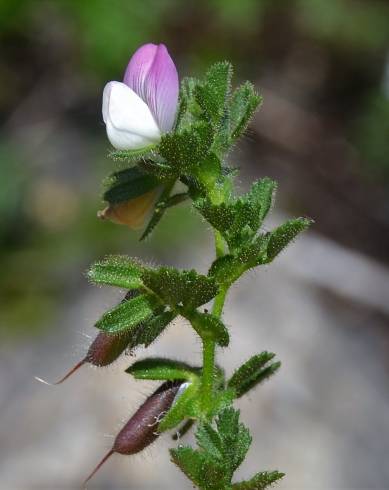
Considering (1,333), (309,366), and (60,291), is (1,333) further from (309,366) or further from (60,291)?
(309,366)

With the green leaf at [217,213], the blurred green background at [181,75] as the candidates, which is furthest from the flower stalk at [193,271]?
the blurred green background at [181,75]

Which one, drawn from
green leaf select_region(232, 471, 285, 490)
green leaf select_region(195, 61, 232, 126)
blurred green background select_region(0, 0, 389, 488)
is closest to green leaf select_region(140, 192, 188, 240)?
green leaf select_region(195, 61, 232, 126)

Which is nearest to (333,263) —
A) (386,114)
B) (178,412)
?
(386,114)

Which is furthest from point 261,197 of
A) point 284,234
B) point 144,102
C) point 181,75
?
point 181,75

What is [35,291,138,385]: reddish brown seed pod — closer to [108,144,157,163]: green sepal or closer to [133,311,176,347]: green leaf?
[133,311,176,347]: green leaf

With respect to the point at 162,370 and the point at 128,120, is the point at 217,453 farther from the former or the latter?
the point at 128,120

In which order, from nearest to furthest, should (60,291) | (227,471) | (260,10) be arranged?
1. (227,471)
2. (60,291)
3. (260,10)
